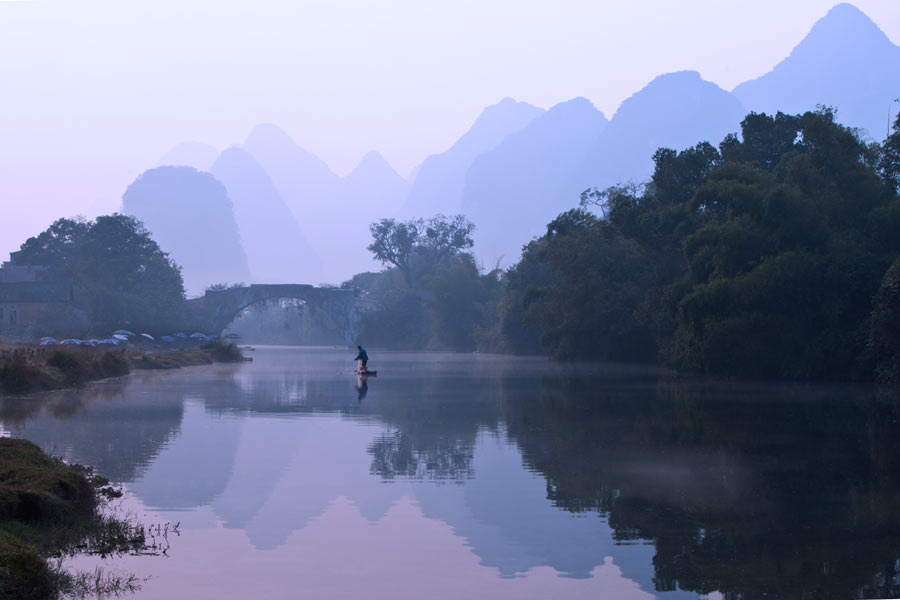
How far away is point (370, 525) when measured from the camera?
11.8m

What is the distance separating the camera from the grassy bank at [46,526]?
8.09 m

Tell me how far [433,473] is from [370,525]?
13.1 feet

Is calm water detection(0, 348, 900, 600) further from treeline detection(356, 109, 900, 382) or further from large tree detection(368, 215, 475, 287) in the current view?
large tree detection(368, 215, 475, 287)

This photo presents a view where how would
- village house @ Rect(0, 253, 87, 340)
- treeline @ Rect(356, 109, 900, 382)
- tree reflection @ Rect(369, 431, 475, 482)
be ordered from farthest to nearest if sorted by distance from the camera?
village house @ Rect(0, 253, 87, 340) → treeline @ Rect(356, 109, 900, 382) → tree reflection @ Rect(369, 431, 475, 482)

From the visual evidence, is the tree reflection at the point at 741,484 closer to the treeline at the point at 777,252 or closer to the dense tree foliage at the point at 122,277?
the treeline at the point at 777,252

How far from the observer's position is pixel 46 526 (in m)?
10.4

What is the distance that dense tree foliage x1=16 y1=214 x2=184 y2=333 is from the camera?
85625mm

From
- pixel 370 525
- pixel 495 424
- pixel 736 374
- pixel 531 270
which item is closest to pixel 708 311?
pixel 736 374

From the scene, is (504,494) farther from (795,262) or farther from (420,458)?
(795,262)

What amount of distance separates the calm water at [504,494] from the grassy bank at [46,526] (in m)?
0.47

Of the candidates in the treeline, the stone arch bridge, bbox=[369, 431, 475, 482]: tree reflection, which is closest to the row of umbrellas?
the stone arch bridge

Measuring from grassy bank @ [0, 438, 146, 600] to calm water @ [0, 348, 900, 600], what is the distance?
0.47 meters

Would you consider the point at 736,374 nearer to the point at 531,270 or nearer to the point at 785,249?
the point at 785,249

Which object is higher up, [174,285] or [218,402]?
[174,285]
